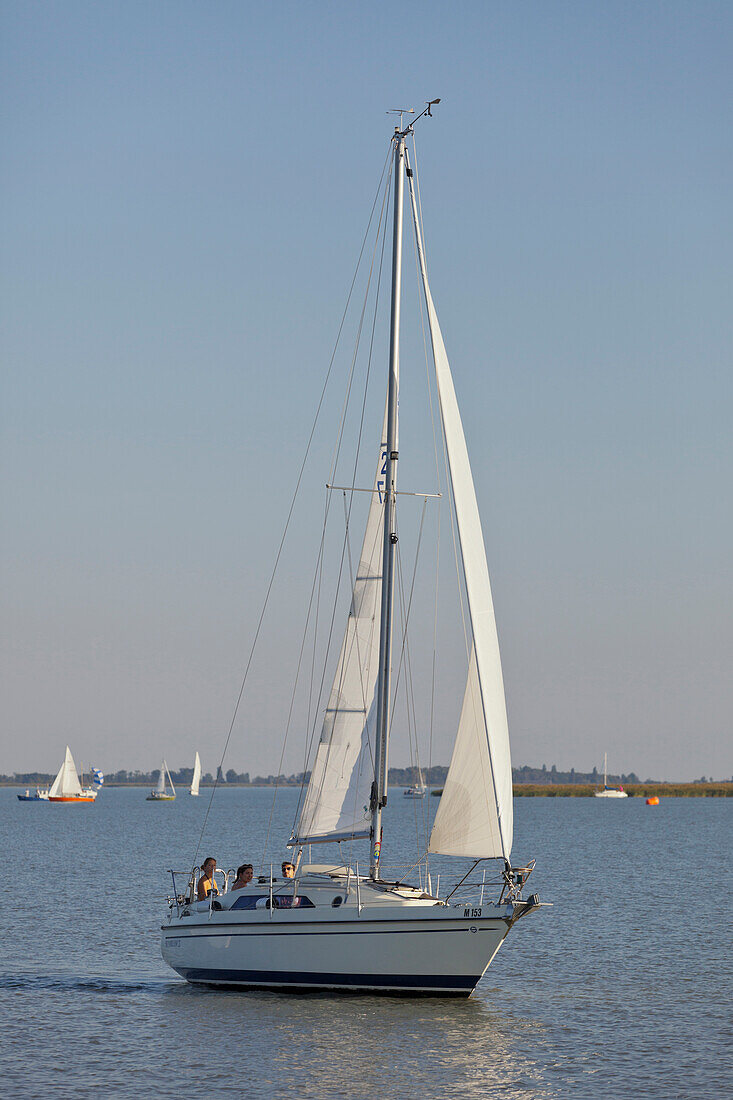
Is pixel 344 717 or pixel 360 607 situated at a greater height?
pixel 360 607

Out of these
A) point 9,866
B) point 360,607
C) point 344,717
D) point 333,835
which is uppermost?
point 360,607

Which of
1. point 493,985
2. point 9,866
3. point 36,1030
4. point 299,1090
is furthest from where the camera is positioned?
point 9,866

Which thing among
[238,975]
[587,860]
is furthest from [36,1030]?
[587,860]

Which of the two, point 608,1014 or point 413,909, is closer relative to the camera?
point 413,909

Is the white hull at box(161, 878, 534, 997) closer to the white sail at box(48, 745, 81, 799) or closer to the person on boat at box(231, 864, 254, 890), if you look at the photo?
the person on boat at box(231, 864, 254, 890)

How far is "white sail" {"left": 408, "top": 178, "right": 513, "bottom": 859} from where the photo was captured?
74.9 ft

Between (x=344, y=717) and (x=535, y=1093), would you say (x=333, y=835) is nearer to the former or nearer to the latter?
(x=344, y=717)

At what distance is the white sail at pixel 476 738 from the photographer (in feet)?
74.9

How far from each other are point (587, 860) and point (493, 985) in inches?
1604

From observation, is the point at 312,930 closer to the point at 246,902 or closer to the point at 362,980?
the point at 362,980

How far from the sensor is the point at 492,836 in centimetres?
2280

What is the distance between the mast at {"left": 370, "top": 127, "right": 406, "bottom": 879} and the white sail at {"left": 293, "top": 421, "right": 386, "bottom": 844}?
26 centimetres

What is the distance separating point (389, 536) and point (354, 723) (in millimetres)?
3758

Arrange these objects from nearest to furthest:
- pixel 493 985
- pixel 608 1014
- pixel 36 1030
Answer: pixel 36 1030 < pixel 608 1014 < pixel 493 985
